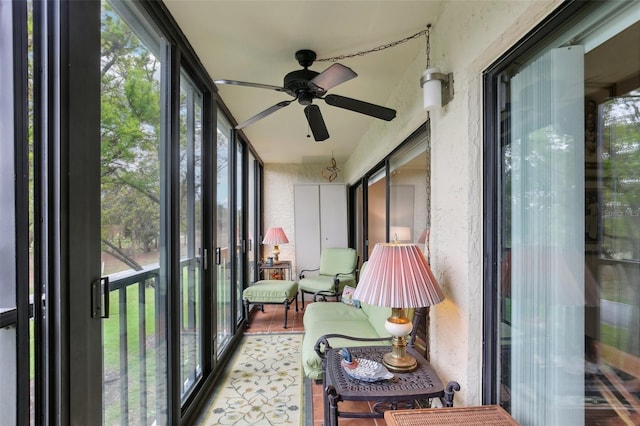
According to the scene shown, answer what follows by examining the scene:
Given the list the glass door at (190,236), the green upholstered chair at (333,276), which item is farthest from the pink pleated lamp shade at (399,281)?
the green upholstered chair at (333,276)

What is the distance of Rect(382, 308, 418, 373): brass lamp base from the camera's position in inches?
59.1

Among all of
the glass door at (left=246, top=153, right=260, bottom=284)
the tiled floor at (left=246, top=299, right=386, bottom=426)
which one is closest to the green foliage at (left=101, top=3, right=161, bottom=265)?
the tiled floor at (left=246, top=299, right=386, bottom=426)

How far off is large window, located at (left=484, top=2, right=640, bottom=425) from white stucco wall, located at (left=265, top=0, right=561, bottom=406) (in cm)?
5

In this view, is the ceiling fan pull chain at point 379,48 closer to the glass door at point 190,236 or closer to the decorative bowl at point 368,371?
the glass door at point 190,236

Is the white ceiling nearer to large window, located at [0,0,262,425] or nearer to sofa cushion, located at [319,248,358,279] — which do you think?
large window, located at [0,0,262,425]

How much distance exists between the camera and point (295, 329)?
12.0ft

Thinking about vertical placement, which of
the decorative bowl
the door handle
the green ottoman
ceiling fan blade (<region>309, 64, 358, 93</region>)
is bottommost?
the green ottoman

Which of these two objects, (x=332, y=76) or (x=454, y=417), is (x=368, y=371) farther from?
(x=332, y=76)

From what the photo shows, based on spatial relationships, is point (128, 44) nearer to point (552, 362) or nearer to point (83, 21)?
point (83, 21)

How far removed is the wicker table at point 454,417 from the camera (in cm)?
108

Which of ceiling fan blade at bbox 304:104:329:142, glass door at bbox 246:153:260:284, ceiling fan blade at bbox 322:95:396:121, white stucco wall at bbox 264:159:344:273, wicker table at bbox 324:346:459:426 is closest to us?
wicker table at bbox 324:346:459:426

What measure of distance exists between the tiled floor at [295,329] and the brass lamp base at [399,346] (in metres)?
0.68

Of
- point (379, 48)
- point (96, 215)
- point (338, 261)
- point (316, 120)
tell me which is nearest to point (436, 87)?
point (379, 48)

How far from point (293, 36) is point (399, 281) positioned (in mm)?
1547
